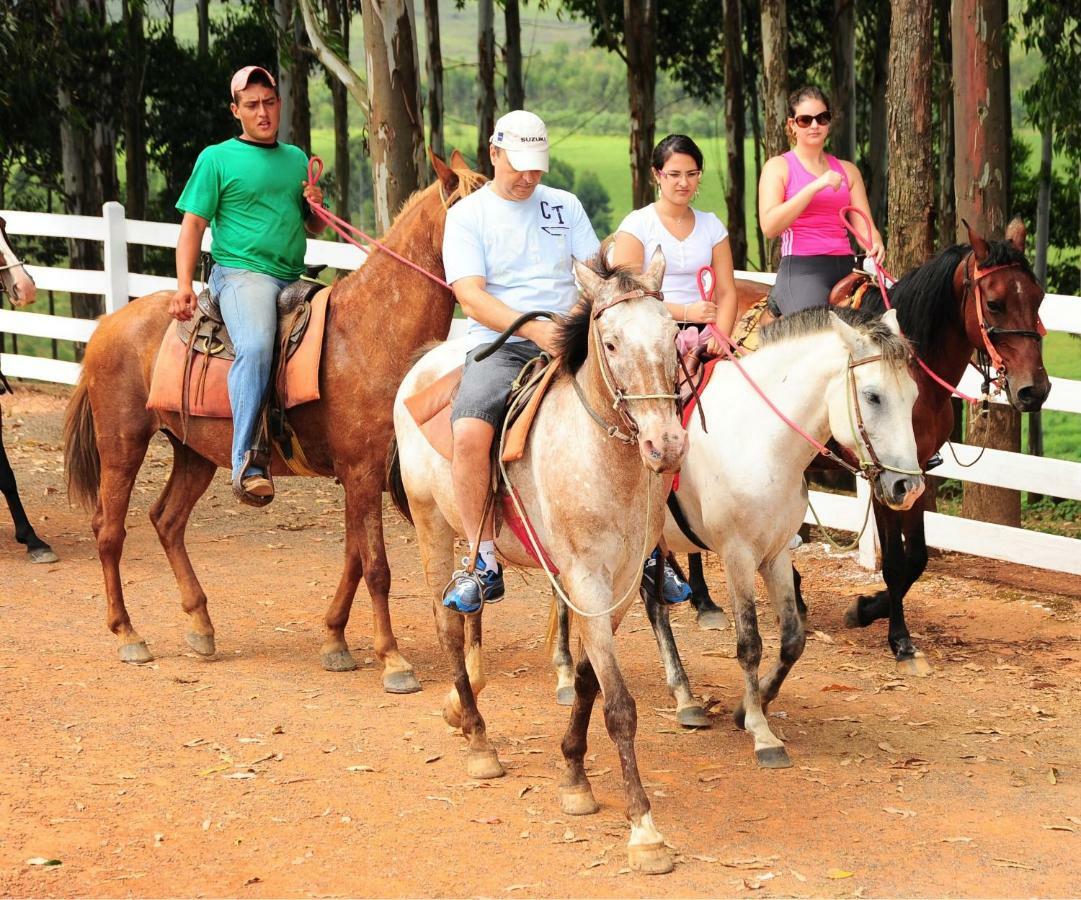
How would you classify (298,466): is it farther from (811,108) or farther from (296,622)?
(811,108)

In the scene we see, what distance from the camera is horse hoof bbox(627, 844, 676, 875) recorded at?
4.59 metres

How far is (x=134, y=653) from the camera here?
702 cm

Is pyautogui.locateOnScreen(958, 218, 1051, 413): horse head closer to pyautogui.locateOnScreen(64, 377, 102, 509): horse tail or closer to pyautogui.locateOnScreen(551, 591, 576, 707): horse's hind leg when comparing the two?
pyautogui.locateOnScreen(551, 591, 576, 707): horse's hind leg

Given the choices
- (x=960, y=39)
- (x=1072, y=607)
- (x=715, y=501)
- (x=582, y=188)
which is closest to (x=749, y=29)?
(x=960, y=39)

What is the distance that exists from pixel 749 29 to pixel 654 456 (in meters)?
24.9

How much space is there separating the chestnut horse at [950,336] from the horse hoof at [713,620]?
94 cm

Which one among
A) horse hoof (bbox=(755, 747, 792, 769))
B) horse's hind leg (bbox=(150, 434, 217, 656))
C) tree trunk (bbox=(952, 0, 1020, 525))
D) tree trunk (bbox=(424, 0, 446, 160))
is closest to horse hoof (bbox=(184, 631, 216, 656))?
horse's hind leg (bbox=(150, 434, 217, 656))

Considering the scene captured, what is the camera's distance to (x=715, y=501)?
578cm

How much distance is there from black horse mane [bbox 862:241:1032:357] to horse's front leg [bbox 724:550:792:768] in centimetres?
186

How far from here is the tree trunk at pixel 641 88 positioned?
2025cm

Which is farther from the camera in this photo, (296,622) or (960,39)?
(960,39)

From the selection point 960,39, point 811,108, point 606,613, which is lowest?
point 606,613

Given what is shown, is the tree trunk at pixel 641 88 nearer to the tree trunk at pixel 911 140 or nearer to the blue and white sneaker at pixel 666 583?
the tree trunk at pixel 911 140

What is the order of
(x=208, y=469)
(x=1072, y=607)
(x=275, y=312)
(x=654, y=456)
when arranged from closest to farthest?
(x=654, y=456), (x=275, y=312), (x=208, y=469), (x=1072, y=607)
